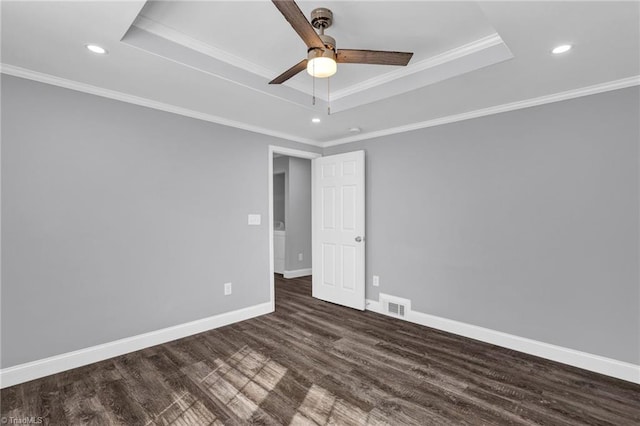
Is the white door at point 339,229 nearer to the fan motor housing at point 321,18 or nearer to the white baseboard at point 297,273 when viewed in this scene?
the white baseboard at point 297,273

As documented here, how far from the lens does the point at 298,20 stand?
1.58 metres

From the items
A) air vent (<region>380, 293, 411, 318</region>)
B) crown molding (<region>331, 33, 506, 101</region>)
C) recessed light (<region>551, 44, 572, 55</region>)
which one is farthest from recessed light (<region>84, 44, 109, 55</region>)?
air vent (<region>380, 293, 411, 318</region>)

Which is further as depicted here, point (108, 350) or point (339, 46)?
point (108, 350)

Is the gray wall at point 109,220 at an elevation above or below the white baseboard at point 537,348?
above

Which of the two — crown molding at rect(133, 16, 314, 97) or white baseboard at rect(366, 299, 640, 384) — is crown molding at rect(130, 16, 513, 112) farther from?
white baseboard at rect(366, 299, 640, 384)

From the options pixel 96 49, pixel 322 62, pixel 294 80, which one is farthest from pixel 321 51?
pixel 96 49

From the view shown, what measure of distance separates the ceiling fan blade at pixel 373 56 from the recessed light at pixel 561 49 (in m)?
0.98

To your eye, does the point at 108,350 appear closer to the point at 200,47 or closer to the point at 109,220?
the point at 109,220

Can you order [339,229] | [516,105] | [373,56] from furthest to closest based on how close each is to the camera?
[339,229]
[516,105]
[373,56]

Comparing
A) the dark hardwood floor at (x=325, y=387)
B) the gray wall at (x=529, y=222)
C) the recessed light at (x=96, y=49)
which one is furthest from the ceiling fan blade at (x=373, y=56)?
the dark hardwood floor at (x=325, y=387)

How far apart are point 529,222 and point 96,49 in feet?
12.3

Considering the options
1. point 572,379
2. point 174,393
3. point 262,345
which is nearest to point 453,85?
point 572,379

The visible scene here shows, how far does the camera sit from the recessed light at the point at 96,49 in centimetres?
205

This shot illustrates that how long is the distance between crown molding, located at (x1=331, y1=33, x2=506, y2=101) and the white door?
1.11 m
